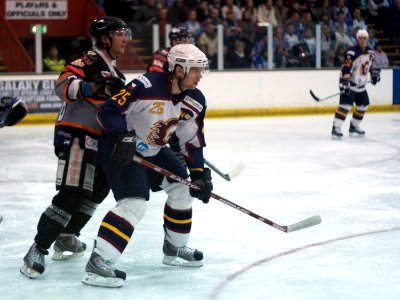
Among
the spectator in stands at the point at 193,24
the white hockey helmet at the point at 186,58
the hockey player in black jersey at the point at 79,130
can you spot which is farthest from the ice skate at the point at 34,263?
the spectator in stands at the point at 193,24

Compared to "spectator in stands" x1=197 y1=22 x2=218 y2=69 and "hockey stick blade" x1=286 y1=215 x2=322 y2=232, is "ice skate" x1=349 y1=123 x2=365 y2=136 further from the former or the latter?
"hockey stick blade" x1=286 y1=215 x2=322 y2=232

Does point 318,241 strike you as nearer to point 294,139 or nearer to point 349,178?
point 349,178

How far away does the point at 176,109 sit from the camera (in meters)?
3.40

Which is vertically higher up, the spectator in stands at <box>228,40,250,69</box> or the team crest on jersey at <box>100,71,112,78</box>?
the team crest on jersey at <box>100,71,112,78</box>

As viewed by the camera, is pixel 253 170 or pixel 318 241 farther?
pixel 253 170

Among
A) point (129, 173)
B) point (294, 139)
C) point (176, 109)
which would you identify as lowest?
point (294, 139)

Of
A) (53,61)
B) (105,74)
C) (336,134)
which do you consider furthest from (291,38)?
(105,74)

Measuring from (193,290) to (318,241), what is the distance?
3.31 ft

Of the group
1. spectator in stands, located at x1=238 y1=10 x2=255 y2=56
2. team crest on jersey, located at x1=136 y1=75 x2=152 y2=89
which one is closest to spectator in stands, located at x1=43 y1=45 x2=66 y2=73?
spectator in stands, located at x1=238 y1=10 x2=255 y2=56

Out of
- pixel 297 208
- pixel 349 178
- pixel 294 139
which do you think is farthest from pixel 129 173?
pixel 294 139

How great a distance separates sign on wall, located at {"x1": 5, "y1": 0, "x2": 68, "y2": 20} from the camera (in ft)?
36.7

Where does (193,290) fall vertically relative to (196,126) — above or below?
below

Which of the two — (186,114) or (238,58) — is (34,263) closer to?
(186,114)

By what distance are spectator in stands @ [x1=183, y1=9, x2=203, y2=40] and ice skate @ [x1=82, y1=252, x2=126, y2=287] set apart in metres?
7.48
